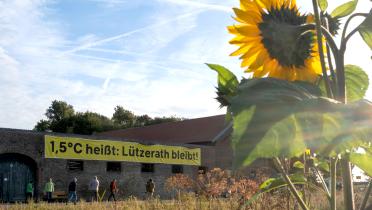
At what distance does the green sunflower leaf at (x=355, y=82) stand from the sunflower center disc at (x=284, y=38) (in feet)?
0.37

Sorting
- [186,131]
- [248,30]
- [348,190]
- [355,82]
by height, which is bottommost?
[348,190]

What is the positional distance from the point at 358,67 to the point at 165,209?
7452 millimetres

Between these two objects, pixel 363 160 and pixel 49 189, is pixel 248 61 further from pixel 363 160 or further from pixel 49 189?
pixel 49 189

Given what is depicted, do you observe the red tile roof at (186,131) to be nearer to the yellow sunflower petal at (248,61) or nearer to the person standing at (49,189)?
the person standing at (49,189)

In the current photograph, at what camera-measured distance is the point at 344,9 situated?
112 centimetres

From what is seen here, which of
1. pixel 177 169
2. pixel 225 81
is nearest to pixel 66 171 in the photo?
pixel 177 169

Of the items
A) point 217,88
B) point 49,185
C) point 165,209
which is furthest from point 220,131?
point 217,88

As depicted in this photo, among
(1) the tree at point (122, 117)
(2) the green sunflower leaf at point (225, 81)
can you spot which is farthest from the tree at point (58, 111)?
(2) the green sunflower leaf at point (225, 81)

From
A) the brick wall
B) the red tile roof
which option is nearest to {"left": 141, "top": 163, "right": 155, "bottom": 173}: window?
the brick wall

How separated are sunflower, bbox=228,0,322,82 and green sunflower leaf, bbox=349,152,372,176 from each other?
182 mm

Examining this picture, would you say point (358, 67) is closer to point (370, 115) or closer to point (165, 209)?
point (370, 115)

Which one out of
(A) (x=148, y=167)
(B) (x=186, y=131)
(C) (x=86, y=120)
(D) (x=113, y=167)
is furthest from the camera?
(C) (x=86, y=120)

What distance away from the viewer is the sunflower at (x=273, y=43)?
3.40ft

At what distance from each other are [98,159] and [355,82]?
27165 millimetres
